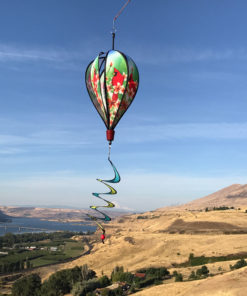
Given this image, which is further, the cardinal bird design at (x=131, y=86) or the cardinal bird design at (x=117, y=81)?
the cardinal bird design at (x=131, y=86)

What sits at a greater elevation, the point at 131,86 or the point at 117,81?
the point at 117,81

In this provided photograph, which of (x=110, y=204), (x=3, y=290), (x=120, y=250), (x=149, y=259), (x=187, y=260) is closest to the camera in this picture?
(x=110, y=204)

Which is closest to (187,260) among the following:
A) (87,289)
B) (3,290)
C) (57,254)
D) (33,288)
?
(87,289)

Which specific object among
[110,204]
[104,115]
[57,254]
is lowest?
[57,254]

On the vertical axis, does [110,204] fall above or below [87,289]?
above

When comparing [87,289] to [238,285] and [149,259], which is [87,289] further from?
[149,259]

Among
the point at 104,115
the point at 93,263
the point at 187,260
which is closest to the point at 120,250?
the point at 93,263

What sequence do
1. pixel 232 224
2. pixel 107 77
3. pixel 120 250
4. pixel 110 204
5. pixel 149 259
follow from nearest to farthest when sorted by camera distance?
pixel 110 204
pixel 107 77
pixel 149 259
pixel 120 250
pixel 232 224

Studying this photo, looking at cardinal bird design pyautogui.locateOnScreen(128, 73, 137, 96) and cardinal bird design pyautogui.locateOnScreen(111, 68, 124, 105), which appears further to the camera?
cardinal bird design pyautogui.locateOnScreen(128, 73, 137, 96)

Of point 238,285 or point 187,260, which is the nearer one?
point 238,285

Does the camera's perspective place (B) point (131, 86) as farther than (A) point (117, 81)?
Yes
